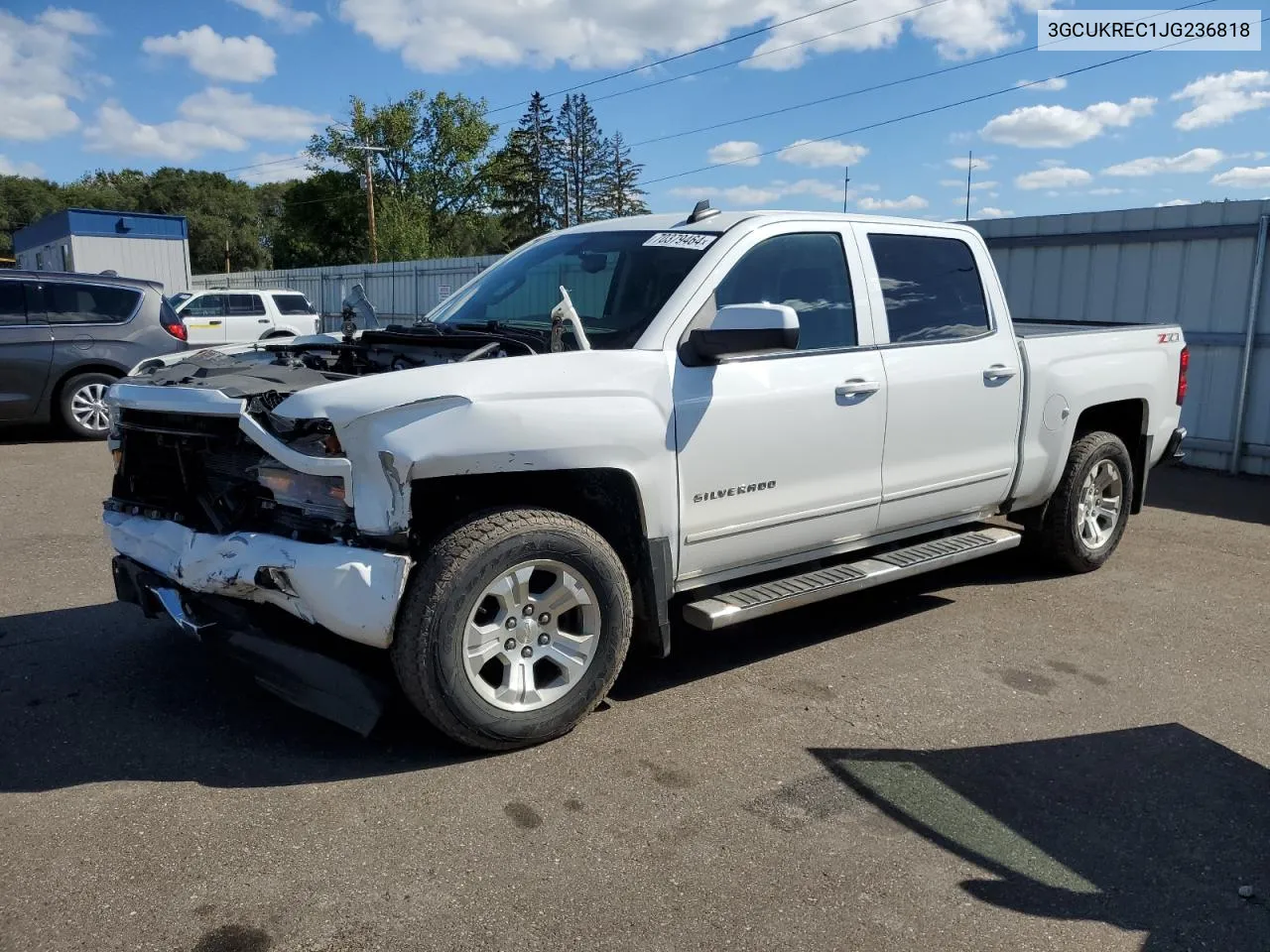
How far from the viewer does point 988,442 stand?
17.5 feet

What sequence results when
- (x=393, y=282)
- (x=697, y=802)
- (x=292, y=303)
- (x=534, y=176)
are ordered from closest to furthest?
(x=697, y=802)
(x=292, y=303)
(x=393, y=282)
(x=534, y=176)

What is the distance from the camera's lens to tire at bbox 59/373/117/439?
10949 millimetres

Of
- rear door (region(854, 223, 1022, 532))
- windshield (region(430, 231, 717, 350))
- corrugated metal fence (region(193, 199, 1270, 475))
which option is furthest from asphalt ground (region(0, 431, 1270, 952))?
corrugated metal fence (region(193, 199, 1270, 475))

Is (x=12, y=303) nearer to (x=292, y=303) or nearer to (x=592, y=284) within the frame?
(x=592, y=284)

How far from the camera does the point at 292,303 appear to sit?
874 inches

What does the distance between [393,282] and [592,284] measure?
20620 mm

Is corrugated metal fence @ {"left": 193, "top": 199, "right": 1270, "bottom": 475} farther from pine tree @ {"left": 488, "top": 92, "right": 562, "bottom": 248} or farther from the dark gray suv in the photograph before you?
pine tree @ {"left": 488, "top": 92, "right": 562, "bottom": 248}

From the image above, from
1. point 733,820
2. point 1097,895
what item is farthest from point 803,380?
point 1097,895

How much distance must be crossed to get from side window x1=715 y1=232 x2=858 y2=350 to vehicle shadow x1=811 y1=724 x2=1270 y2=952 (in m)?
1.85

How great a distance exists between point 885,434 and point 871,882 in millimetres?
2259

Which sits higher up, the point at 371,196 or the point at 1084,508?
the point at 371,196

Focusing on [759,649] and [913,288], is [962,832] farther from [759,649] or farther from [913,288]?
[913,288]

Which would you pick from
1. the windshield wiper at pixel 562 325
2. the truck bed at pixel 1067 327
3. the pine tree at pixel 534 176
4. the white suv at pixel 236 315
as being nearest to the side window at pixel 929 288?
the truck bed at pixel 1067 327

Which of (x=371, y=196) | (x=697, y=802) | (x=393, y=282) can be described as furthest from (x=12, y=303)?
(x=371, y=196)
